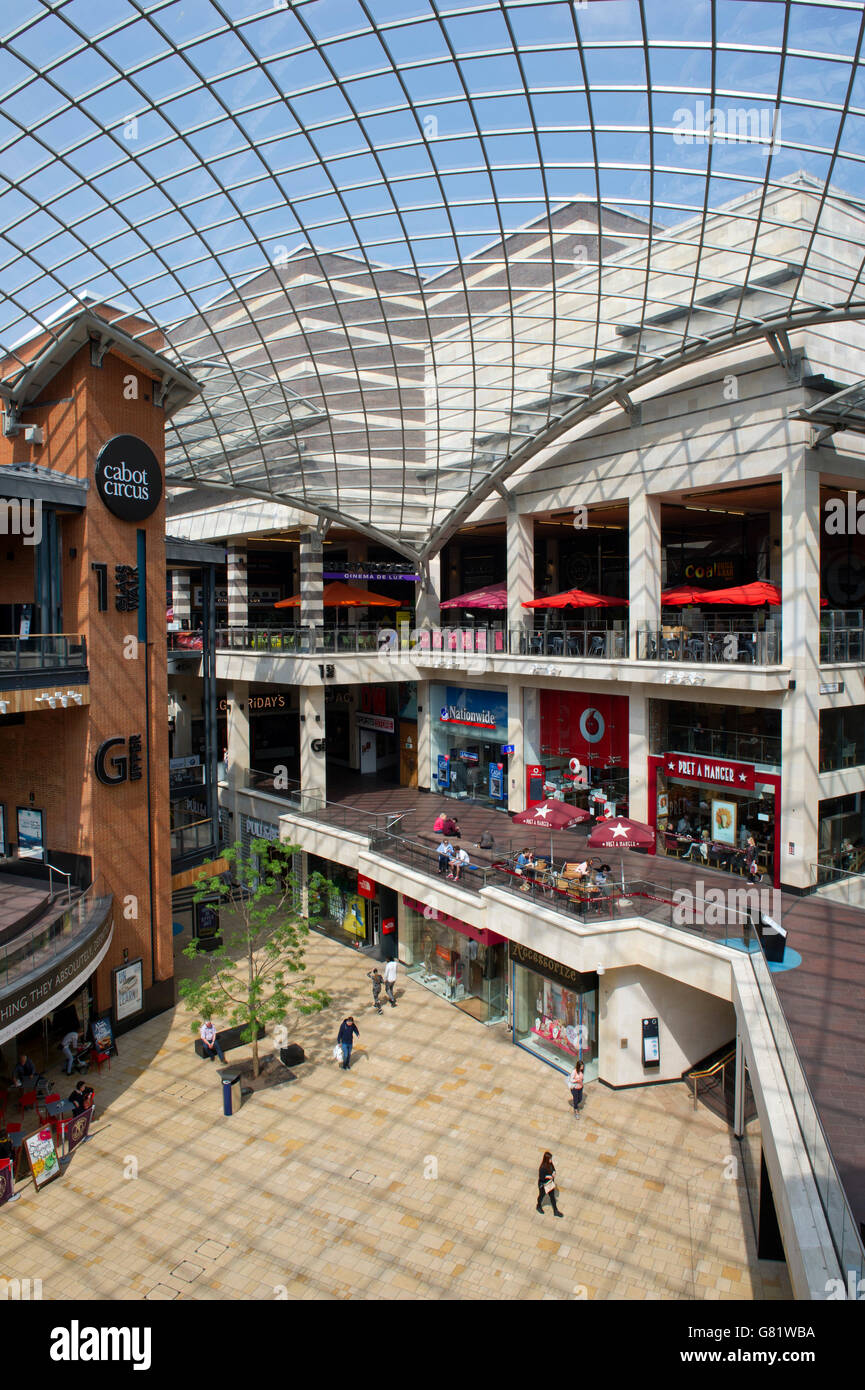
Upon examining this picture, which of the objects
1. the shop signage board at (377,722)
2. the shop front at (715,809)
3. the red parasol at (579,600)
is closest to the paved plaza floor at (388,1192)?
the shop front at (715,809)

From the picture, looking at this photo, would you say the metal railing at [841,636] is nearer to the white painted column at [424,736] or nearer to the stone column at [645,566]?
the stone column at [645,566]

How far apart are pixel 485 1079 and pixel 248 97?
25.1 meters

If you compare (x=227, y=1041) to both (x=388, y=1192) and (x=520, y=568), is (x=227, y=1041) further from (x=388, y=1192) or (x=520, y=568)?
(x=520, y=568)

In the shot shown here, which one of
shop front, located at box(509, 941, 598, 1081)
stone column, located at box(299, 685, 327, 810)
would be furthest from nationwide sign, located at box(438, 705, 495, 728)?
shop front, located at box(509, 941, 598, 1081)

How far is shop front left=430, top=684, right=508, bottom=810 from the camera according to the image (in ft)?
118

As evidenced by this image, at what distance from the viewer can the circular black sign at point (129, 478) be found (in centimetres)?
2347

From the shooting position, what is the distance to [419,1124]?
2006 cm

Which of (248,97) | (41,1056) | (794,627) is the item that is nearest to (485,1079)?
(41,1056)

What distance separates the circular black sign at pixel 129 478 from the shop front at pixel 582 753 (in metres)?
16.9

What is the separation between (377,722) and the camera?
4416 centimetres

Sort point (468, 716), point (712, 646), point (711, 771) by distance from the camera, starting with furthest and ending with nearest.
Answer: point (468, 716), point (711, 771), point (712, 646)

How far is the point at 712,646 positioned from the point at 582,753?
8764mm

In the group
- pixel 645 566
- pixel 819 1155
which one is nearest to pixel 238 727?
pixel 645 566

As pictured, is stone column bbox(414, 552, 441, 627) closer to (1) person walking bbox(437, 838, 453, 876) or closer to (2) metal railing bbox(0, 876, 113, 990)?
(1) person walking bbox(437, 838, 453, 876)
